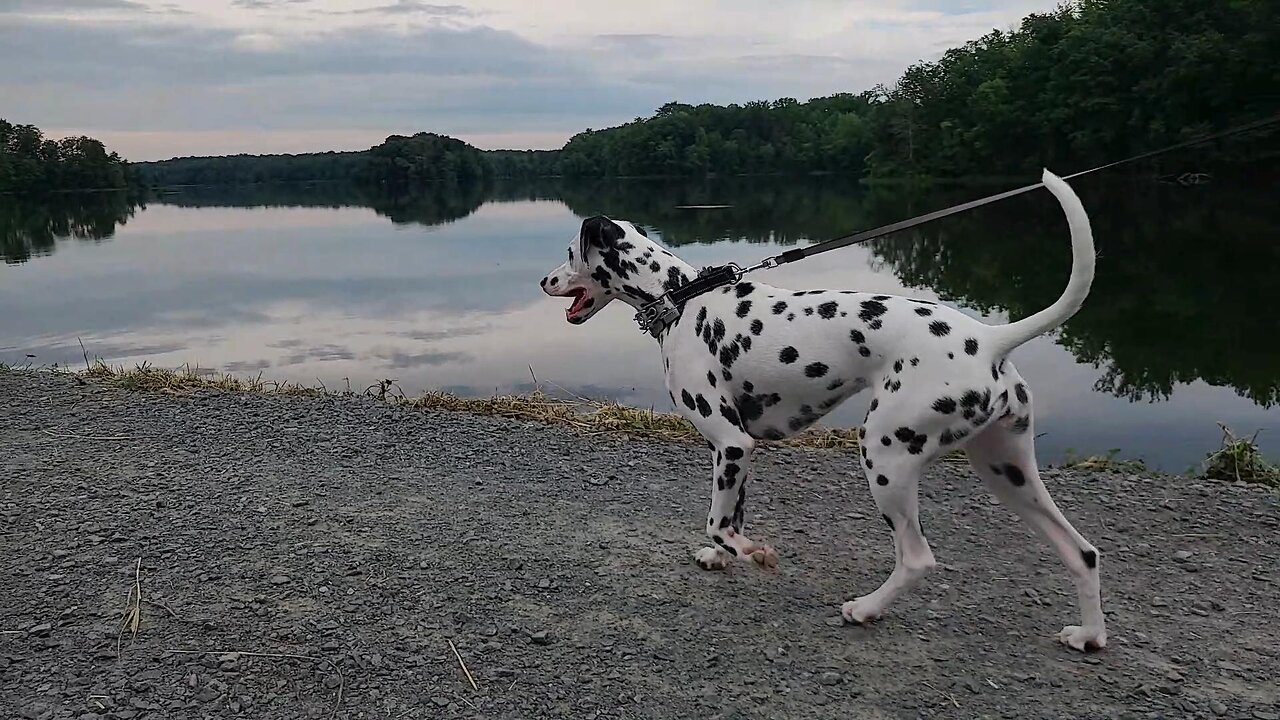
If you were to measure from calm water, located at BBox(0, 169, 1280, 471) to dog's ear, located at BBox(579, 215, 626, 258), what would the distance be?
16.9 ft

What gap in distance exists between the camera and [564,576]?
5.29m

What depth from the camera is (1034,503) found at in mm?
4371

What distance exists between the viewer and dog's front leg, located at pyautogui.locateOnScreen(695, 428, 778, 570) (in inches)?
191

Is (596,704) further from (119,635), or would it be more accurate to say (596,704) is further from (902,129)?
(902,129)

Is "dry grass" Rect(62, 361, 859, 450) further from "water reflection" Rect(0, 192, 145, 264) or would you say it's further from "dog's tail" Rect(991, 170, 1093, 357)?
"water reflection" Rect(0, 192, 145, 264)

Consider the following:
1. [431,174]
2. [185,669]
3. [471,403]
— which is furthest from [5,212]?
[185,669]

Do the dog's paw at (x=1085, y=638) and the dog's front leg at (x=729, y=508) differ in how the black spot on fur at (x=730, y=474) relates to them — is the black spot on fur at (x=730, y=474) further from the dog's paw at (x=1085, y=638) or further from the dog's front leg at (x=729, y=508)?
the dog's paw at (x=1085, y=638)

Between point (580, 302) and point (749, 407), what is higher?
point (580, 302)

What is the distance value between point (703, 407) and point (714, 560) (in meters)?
0.94

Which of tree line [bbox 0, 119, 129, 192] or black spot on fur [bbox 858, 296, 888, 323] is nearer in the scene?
black spot on fur [bbox 858, 296, 888, 323]

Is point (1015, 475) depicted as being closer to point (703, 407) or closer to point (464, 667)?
point (703, 407)

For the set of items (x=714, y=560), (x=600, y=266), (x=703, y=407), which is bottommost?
(x=714, y=560)

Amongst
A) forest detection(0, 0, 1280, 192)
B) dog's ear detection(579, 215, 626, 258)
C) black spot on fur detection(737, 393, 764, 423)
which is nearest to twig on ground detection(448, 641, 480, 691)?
black spot on fur detection(737, 393, 764, 423)

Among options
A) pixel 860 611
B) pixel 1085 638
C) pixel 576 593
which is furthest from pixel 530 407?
pixel 1085 638
